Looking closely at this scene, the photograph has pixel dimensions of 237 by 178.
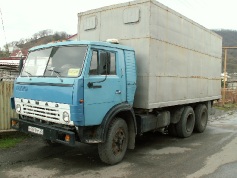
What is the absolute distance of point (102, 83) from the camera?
17.9ft

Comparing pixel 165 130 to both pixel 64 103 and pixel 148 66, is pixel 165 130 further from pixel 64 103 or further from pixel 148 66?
pixel 64 103

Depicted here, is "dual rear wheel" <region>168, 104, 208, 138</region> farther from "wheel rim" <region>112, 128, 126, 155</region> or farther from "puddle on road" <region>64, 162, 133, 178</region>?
"puddle on road" <region>64, 162, 133, 178</region>

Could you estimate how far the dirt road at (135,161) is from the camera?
211 inches

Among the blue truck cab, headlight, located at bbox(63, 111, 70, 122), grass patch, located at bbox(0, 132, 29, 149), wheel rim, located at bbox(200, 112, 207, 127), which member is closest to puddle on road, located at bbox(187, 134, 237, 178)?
the blue truck cab

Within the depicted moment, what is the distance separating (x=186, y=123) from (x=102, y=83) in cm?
436

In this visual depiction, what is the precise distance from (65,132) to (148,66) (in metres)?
2.52

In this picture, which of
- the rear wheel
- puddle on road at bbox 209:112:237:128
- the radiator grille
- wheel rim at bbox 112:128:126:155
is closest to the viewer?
the radiator grille

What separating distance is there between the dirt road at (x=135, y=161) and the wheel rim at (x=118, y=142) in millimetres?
287

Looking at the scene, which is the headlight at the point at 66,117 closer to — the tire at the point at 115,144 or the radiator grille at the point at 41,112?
the radiator grille at the point at 41,112

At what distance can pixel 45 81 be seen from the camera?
17.9ft

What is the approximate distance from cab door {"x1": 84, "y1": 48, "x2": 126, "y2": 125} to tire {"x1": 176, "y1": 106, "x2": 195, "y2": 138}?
3113 millimetres

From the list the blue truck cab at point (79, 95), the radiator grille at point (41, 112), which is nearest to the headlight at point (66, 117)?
the blue truck cab at point (79, 95)

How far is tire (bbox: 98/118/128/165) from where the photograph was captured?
18.5 ft

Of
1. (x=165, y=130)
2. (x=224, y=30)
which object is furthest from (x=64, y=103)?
(x=224, y=30)
